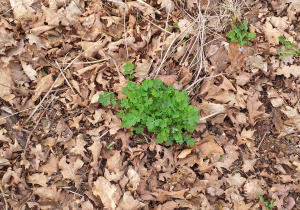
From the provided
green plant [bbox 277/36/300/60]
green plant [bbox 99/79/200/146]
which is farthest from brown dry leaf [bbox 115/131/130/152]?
green plant [bbox 277/36/300/60]

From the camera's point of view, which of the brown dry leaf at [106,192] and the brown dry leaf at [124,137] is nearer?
the brown dry leaf at [106,192]

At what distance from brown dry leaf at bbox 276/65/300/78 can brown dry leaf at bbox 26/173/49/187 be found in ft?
10.6

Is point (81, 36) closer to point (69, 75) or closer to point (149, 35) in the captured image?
point (69, 75)

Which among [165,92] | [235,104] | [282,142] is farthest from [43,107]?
[282,142]

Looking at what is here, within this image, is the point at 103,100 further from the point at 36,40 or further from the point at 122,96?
the point at 36,40

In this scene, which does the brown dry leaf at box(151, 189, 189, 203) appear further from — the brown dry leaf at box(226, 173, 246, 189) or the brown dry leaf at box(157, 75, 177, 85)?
the brown dry leaf at box(157, 75, 177, 85)

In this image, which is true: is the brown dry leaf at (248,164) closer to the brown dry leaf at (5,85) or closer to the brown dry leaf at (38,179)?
the brown dry leaf at (38,179)

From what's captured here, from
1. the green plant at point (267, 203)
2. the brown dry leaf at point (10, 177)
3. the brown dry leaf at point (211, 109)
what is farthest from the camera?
the brown dry leaf at point (211, 109)

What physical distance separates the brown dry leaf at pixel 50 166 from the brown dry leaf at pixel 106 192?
1.57 ft

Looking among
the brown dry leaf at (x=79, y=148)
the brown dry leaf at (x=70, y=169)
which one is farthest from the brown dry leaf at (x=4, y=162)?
the brown dry leaf at (x=79, y=148)

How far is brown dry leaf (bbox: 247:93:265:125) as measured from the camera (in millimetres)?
3309

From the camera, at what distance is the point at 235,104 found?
10.8 feet

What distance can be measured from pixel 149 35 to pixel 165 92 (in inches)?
34.9

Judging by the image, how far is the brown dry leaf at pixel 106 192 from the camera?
2.71m
